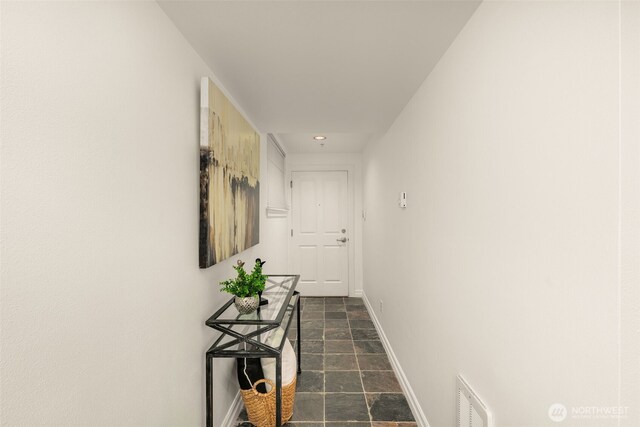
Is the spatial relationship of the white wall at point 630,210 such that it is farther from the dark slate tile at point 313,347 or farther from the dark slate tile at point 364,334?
the dark slate tile at point 364,334

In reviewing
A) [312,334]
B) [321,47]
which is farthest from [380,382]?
[321,47]

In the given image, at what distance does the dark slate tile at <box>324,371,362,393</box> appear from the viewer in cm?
237

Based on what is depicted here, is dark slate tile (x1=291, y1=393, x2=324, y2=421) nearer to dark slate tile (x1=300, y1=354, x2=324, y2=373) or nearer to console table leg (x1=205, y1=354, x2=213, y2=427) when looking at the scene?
dark slate tile (x1=300, y1=354, x2=324, y2=373)

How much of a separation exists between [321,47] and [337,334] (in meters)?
2.91

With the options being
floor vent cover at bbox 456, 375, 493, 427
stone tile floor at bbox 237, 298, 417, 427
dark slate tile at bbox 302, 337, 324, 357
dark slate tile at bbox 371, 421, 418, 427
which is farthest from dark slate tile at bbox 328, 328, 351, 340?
floor vent cover at bbox 456, 375, 493, 427

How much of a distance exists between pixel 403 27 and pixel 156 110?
1068 mm

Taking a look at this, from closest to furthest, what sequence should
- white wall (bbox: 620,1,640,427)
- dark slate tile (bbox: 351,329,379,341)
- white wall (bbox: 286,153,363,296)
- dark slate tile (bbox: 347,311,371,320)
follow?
1. white wall (bbox: 620,1,640,427)
2. dark slate tile (bbox: 351,329,379,341)
3. dark slate tile (bbox: 347,311,371,320)
4. white wall (bbox: 286,153,363,296)

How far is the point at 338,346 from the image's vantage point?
3092mm

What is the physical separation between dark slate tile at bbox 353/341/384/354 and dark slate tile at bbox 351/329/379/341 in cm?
10

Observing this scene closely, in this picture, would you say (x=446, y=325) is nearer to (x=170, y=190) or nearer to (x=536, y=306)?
(x=536, y=306)

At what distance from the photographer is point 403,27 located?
1.29 metres

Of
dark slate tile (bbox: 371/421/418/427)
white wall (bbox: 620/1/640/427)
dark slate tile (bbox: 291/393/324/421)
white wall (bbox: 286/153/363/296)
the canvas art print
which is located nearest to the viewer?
white wall (bbox: 620/1/640/427)

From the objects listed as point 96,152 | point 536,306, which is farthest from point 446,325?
point 96,152

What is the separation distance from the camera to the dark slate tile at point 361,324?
361 cm
